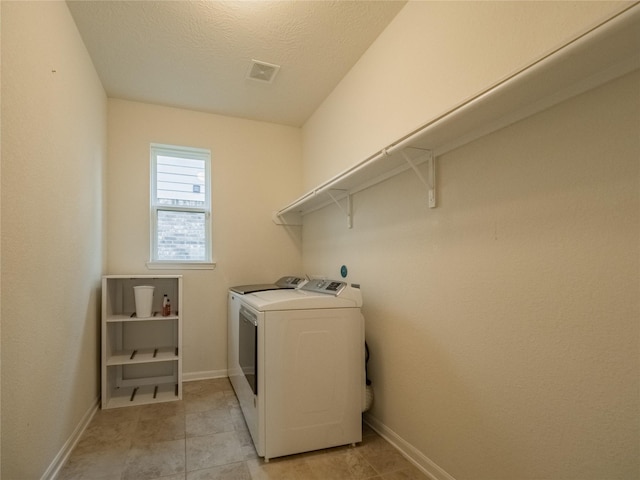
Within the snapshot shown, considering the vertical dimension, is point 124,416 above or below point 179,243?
below

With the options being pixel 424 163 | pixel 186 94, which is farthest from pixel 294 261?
pixel 424 163

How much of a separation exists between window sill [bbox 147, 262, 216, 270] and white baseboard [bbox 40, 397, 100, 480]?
3.85 feet

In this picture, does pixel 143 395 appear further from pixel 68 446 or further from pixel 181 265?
pixel 181 265

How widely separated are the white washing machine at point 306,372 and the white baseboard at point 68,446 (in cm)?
103

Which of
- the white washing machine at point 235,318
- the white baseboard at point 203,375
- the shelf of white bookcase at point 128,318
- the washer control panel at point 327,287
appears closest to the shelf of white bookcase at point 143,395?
the white baseboard at point 203,375

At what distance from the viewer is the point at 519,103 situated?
1256mm

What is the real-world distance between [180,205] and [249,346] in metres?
1.83

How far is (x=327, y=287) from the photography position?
7.54 feet

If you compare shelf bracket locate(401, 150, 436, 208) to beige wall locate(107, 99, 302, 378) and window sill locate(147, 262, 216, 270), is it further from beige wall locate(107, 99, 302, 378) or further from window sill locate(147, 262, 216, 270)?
window sill locate(147, 262, 216, 270)

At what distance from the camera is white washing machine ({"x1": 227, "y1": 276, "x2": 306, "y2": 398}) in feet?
8.94

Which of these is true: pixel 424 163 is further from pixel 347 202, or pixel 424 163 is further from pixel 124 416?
pixel 124 416

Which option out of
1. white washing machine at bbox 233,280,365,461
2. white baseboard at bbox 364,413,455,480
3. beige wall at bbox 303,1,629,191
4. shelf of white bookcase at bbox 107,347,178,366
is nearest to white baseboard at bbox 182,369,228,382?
shelf of white bookcase at bbox 107,347,178,366

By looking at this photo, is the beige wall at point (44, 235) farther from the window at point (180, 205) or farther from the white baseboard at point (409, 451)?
the white baseboard at point (409, 451)

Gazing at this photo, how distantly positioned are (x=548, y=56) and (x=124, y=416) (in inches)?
127
